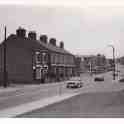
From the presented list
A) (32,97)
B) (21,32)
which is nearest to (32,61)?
(21,32)

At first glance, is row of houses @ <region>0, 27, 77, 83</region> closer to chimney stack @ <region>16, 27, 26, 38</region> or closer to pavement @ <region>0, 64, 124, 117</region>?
chimney stack @ <region>16, 27, 26, 38</region>

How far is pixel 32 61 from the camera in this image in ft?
120

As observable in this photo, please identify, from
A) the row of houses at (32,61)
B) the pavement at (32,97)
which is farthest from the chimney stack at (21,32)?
the pavement at (32,97)

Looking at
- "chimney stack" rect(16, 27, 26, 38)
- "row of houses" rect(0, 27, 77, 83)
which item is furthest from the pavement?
"chimney stack" rect(16, 27, 26, 38)

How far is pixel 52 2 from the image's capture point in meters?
11.9

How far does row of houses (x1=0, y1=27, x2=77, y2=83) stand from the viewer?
35.0 m

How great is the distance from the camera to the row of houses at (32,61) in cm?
3497

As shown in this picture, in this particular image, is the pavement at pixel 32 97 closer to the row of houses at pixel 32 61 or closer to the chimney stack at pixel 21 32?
the row of houses at pixel 32 61

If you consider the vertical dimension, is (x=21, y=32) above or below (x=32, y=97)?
above

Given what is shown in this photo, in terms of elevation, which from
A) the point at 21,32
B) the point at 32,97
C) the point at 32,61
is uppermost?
the point at 21,32

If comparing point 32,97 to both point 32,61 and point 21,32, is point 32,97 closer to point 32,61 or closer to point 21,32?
point 21,32
